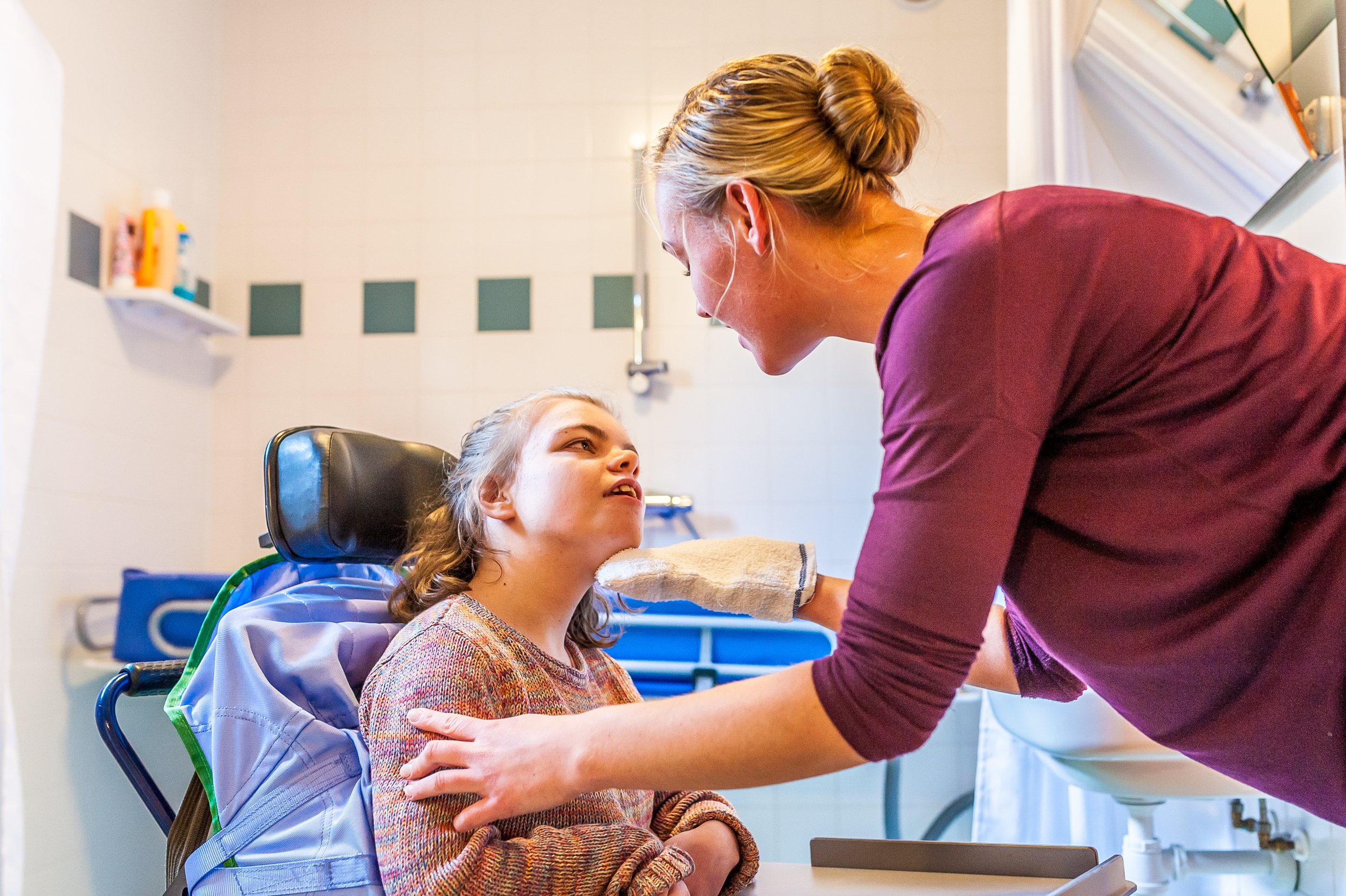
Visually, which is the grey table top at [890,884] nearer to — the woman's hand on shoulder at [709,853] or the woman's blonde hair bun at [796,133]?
the woman's hand on shoulder at [709,853]

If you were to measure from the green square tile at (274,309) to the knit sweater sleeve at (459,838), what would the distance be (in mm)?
2227

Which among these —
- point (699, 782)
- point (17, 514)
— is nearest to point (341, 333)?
point (17, 514)

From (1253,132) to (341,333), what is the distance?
239 cm

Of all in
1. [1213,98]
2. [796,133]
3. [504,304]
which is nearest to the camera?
[796,133]

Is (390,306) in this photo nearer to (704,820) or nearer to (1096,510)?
(704,820)

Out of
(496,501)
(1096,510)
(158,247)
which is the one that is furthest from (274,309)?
(1096,510)

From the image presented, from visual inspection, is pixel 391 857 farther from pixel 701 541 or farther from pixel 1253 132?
pixel 1253 132

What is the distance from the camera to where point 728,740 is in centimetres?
76

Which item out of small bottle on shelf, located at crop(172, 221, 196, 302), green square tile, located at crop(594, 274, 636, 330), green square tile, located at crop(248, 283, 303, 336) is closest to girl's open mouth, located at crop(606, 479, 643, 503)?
green square tile, located at crop(594, 274, 636, 330)

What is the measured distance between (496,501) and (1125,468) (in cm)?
89

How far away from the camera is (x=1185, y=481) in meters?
0.76

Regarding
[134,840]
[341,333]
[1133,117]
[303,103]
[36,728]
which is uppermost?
[303,103]

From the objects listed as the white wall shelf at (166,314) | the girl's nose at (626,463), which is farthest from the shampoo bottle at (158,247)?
the girl's nose at (626,463)

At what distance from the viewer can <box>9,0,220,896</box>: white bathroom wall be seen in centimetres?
238
